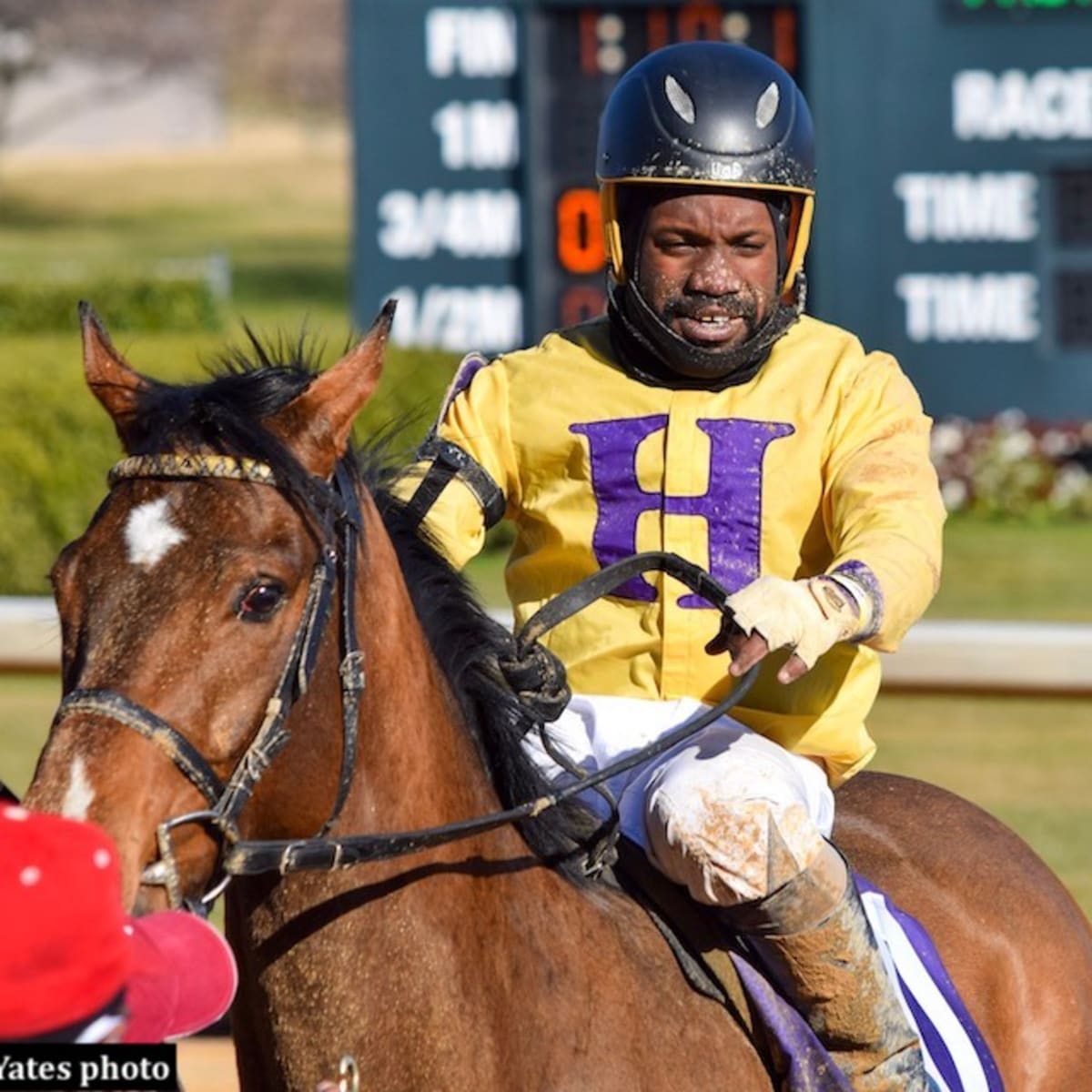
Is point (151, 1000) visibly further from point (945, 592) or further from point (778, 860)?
point (945, 592)

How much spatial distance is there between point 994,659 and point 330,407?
12.3 ft

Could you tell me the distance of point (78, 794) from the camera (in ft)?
8.30

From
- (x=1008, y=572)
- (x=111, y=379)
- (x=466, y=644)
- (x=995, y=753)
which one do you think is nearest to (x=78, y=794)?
(x=111, y=379)

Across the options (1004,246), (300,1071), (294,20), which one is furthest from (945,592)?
(294,20)

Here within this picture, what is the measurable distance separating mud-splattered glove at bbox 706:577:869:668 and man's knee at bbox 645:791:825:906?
21cm

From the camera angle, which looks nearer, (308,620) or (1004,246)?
(308,620)

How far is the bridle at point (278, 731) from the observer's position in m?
2.58

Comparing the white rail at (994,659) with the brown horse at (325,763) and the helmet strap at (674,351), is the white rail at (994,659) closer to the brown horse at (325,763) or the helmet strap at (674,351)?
the helmet strap at (674,351)

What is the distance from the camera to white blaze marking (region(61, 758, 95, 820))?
2514mm

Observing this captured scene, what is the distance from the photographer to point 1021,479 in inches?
547

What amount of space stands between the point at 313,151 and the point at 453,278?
105 feet

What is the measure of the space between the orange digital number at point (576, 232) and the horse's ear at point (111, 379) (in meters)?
9.66

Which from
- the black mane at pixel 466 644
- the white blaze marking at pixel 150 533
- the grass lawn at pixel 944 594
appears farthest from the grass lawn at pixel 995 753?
the white blaze marking at pixel 150 533

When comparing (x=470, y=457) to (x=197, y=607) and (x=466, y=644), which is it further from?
(x=197, y=607)
